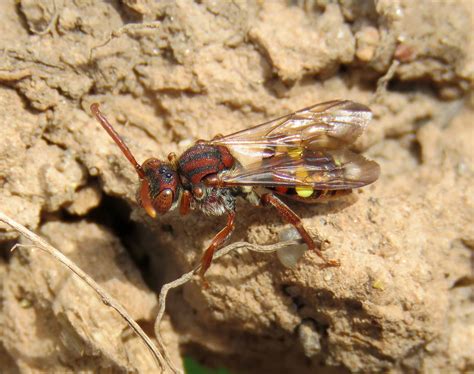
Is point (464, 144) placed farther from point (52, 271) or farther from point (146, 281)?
point (52, 271)

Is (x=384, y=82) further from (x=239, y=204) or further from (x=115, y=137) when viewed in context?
(x=115, y=137)

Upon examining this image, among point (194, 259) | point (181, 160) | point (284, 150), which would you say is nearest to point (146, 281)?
point (194, 259)

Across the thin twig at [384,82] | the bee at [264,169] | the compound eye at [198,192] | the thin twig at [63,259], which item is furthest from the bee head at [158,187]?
the thin twig at [384,82]

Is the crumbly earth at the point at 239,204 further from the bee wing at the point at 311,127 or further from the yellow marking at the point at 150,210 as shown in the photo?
the yellow marking at the point at 150,210

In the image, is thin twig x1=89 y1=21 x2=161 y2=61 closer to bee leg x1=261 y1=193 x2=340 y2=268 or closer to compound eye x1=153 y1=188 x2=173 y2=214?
compound eye x1=153 y1=188 x2=173 y2=214

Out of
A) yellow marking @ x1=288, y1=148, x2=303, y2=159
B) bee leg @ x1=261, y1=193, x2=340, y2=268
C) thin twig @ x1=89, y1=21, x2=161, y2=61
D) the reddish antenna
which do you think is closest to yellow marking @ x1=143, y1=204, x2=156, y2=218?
the reddish antenna

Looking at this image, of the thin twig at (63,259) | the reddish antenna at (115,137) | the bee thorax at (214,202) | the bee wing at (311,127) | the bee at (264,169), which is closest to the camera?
the thin twig at (63,259)

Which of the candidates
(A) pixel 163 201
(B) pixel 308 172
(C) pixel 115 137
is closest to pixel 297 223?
(B) pixel 308 172
